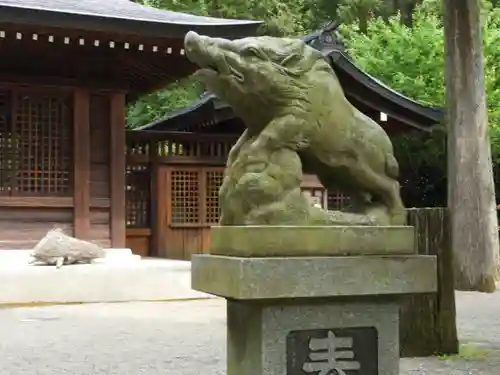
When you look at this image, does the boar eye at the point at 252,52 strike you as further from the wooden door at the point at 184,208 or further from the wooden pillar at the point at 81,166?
the wooden door at the point at 184,208

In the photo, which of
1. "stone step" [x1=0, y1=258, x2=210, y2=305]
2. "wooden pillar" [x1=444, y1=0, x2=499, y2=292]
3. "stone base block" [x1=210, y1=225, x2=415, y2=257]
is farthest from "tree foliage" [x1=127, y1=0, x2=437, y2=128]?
"stone base block" [x1=210, y1=225, x2=415, y2=257]

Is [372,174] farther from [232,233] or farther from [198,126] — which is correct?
[198,126]

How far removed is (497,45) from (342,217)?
17100 mm

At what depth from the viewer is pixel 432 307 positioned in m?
6.44

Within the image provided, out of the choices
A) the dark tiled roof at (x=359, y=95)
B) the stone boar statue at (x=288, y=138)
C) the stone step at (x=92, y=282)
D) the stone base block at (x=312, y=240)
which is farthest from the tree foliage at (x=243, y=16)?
the stone base block at (x=312, y=240)

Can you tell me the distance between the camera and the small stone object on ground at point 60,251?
10828mm

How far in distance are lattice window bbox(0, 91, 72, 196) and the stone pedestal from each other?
354 inches

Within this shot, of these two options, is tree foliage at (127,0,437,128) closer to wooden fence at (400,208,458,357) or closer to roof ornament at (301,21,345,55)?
roof ornament at (301,21,345,55)

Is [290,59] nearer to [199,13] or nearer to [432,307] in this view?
[432,307]

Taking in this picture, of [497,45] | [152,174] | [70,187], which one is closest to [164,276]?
[70,187]

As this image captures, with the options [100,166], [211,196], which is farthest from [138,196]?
[100,166]

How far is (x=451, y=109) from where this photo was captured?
41.7 ft

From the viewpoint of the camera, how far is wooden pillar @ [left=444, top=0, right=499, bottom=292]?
40.8 feet

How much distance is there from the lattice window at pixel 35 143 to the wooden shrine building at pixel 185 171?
92.9 inches
